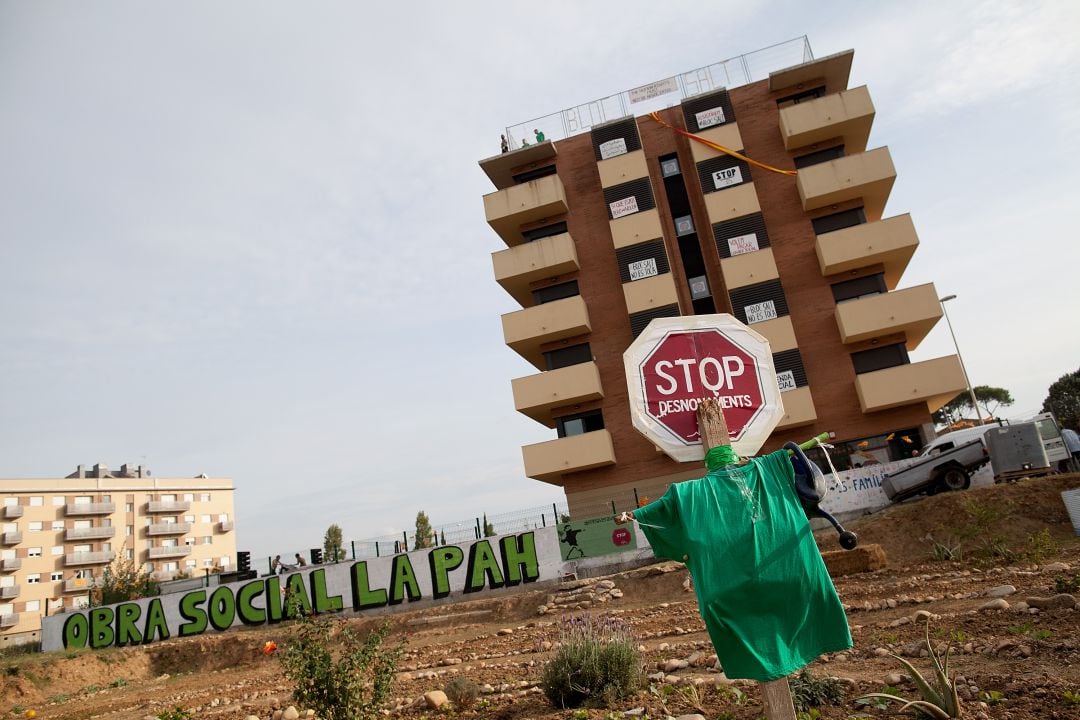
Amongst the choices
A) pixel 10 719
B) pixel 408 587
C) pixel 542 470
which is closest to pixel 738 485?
pixel 10 719

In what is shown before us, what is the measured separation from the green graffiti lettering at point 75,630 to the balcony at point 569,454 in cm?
2337

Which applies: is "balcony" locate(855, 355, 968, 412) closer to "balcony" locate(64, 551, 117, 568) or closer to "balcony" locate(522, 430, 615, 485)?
"balcony" locate(522, 430, 615, 485)

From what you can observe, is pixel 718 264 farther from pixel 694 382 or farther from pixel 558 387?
pixel 694 382

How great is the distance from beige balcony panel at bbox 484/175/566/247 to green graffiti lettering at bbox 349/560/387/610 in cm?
1909

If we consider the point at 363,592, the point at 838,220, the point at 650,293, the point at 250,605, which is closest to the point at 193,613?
the point at 250,605

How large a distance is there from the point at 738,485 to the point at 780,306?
94.1ft

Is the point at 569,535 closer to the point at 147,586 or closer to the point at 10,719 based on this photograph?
the point at 10,719

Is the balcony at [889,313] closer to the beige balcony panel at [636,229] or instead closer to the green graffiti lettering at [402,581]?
the beige balcony panel at [636,229]

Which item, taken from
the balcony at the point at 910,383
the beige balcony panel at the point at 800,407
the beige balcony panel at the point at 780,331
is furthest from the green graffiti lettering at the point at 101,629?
the balcony at the point at 910,383

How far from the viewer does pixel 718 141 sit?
33781mm

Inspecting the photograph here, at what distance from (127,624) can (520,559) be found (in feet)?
67.0

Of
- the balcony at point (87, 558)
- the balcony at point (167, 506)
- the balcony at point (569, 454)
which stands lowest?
the balcony at point (569, 454)

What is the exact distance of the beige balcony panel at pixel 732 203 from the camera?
32.6 meters

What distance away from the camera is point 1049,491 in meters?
18.8
